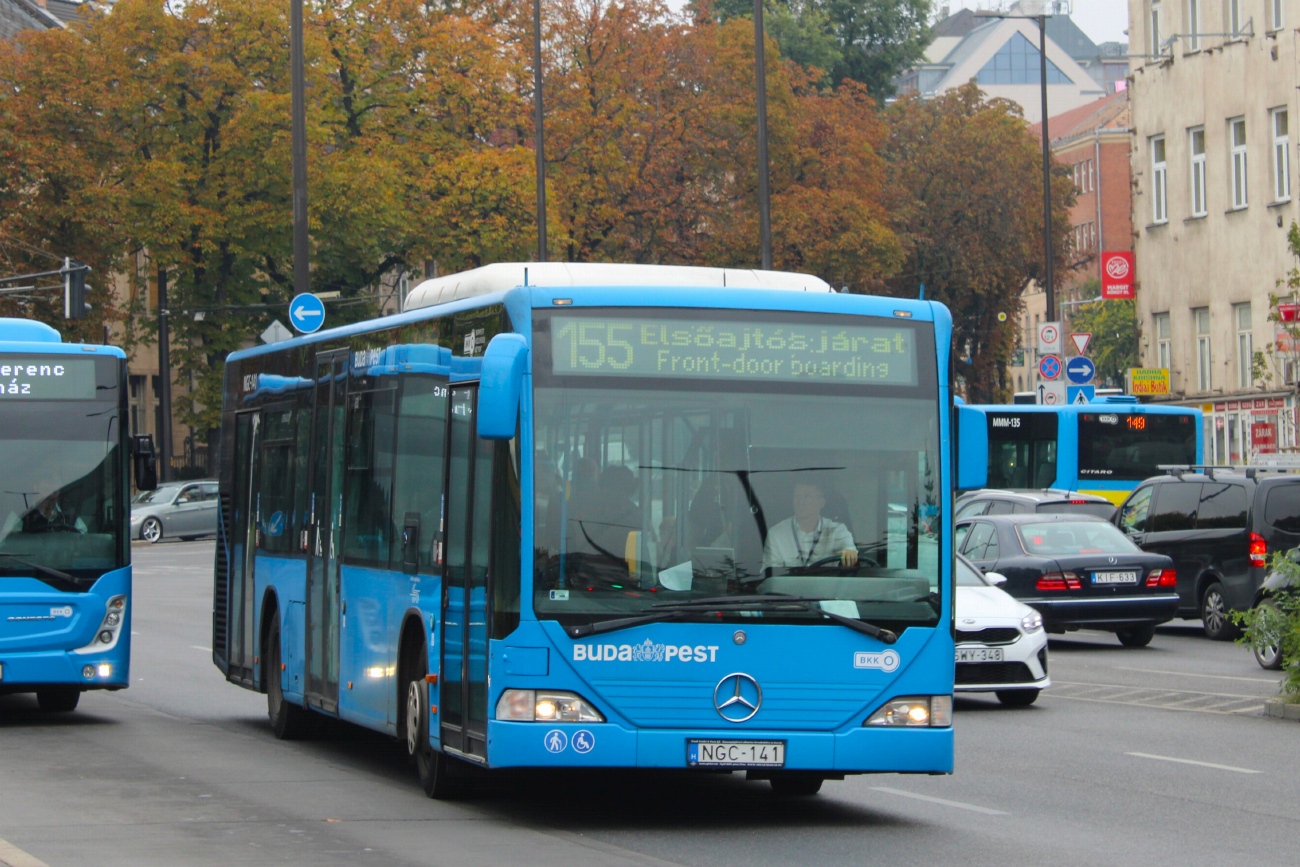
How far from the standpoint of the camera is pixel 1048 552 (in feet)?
75.1

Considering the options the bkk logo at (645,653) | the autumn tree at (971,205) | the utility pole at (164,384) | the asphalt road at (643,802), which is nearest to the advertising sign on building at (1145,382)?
the utility pole at (164,384)

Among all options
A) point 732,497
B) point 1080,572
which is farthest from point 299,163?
point 732,497

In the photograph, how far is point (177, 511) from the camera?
53.7 meters

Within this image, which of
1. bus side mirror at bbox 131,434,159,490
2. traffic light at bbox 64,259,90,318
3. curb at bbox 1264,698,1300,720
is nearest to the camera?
bus side mirror at bbox 131,434,159,490

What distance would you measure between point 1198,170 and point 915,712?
141 ft

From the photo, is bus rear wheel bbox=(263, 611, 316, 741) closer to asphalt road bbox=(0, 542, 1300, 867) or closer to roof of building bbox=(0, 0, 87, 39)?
asphalt road bbox=(0, 542, 1300, 867)

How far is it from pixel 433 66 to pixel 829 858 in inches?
1935

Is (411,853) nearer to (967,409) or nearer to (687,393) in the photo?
(687,393)

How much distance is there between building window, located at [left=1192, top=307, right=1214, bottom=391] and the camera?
5062cm

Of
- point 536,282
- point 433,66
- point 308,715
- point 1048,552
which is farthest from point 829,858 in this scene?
point 433,66

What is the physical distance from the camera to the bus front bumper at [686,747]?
9977mm

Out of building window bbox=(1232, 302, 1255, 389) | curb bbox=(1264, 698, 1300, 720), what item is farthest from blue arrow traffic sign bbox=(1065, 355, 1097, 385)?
curb bbox=(1264, 698, 1300, 720)

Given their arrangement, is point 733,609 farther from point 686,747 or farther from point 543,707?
point 543,707

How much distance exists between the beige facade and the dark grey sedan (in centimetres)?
2170
